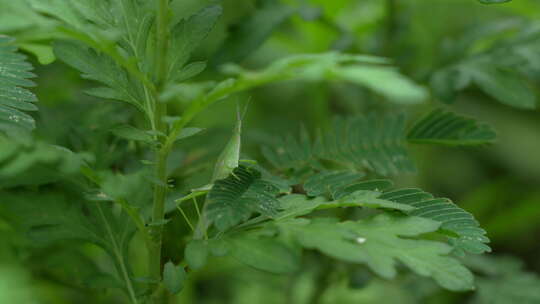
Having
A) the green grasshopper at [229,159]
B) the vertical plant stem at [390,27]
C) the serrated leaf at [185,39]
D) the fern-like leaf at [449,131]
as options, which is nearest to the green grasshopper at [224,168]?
the green grasshopper at [229,159]

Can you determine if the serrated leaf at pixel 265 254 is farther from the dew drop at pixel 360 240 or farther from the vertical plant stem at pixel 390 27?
the vertical plant stem at pixel 390 27

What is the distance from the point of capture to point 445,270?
63 cm

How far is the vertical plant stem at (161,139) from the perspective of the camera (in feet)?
2.19

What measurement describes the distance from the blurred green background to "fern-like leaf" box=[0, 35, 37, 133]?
31 millimetres

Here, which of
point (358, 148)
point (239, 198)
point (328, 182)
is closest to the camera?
point (239, 198)

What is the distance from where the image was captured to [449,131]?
3.27 feet

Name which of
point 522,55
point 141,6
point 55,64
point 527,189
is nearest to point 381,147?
point 522,55

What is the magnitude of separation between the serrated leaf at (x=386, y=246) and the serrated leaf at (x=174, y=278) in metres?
0.13

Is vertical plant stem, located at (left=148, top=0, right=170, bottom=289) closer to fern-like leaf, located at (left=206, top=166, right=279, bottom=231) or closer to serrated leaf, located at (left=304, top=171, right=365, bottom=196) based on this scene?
fern-like leaf, located at (left=206, top=166, right=279, bottom=231)

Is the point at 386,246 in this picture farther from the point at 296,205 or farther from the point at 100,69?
the point at 100,69

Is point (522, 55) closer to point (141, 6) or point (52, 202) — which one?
point (141, 6)

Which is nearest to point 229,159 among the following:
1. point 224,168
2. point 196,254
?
point 224,168

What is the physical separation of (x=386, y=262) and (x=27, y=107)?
47 cm

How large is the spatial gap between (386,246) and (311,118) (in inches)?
41.9
